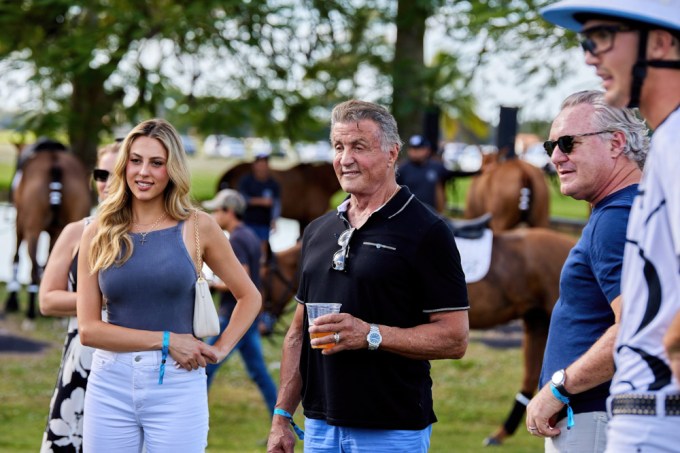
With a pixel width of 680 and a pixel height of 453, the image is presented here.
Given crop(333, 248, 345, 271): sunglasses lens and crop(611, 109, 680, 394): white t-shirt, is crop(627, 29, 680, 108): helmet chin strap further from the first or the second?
crop(333, 248, 345, 271): sunglasses lens

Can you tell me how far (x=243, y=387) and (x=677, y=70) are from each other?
8717mm

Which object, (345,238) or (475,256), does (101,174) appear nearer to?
(345,238)

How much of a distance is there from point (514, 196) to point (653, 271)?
13.4 m

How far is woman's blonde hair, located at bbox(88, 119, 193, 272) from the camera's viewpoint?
4371 millimetres

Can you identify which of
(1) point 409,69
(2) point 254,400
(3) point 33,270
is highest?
(1) point 409,69

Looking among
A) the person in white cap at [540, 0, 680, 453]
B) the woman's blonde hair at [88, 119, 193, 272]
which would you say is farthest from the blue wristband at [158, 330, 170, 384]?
the person in white cap at [540, 0, 680, 453]

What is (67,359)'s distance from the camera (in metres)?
5.06

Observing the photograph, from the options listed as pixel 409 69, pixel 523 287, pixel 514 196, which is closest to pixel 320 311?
pixel 523 287

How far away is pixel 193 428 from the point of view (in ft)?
14.0

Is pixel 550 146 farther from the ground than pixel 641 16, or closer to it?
closer to it

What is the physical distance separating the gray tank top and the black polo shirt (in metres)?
0.63

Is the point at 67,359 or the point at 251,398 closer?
the point at 67,359

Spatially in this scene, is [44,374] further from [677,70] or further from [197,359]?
[677,70]

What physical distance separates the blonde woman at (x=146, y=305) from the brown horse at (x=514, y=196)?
1155 cm
